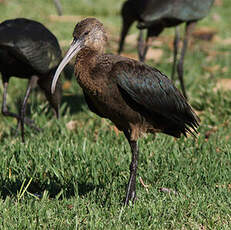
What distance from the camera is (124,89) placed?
3.10 m

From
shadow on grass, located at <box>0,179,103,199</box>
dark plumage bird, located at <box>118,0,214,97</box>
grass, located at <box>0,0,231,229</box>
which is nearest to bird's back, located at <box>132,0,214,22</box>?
dark plumage bird, located at <box>118,0,214,97</box>

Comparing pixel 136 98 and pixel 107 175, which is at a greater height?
pixel 136 98

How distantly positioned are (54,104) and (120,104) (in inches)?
82.5

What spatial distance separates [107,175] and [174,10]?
2.82m

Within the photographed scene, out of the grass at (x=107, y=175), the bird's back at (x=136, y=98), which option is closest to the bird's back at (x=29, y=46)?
the grass at (x=107, y=175)

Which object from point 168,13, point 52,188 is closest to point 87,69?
point 52,188

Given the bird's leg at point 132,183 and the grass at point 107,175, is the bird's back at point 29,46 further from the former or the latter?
the bird's leg at point 132,183

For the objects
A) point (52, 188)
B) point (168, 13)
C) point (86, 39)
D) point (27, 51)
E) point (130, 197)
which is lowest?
point (52, 188)

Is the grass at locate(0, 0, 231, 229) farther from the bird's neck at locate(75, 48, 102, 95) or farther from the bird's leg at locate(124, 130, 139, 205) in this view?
the bird's neck at locate(75, 48, 102, 95)

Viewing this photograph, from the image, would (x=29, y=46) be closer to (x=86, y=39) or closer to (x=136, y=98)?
(x=86, y=39)

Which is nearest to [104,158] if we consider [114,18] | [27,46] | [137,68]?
[137,68]

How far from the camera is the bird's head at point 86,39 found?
317cm

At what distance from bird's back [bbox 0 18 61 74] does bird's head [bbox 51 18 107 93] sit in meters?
1.27

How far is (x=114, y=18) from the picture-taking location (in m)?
10.8
